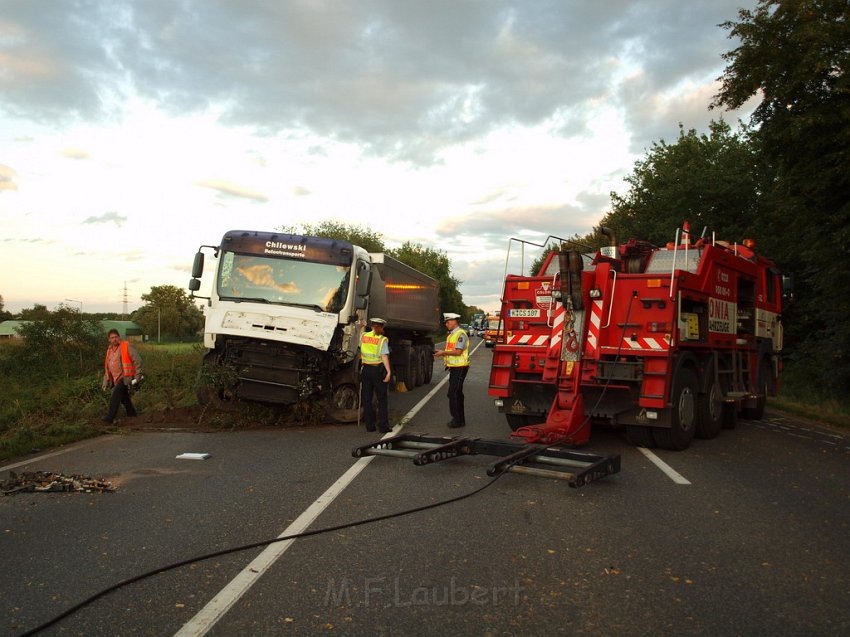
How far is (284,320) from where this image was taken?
10883 mm

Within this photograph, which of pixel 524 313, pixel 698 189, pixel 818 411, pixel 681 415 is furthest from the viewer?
pixel 698 189

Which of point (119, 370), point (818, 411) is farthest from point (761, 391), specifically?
point (119, 370)

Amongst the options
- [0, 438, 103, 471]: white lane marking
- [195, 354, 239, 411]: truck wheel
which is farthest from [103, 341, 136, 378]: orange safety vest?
[0, 438, 103, 471]: white lane marking

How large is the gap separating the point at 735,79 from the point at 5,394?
16.0 meters

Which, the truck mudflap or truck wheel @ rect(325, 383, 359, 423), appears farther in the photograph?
truck wheel @ rect(325, 383, 359, 423)

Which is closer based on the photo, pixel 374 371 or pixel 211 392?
pixel 374 371

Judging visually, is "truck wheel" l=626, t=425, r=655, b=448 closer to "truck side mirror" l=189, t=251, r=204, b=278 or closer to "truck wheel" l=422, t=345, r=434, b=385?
"truck side mirror" l=189, t=251, r=204, b=278

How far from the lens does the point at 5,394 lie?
48.9 ft

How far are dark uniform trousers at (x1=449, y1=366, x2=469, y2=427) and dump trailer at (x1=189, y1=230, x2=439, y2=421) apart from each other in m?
1.62

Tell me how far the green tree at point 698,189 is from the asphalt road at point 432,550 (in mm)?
18409

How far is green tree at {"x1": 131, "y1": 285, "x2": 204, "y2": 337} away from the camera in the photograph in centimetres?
9476

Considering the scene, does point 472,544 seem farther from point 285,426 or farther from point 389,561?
point 285,426

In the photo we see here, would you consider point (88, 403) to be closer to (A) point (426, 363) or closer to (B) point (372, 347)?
(B) point (372, 347)

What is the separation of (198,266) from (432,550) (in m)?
8.24
